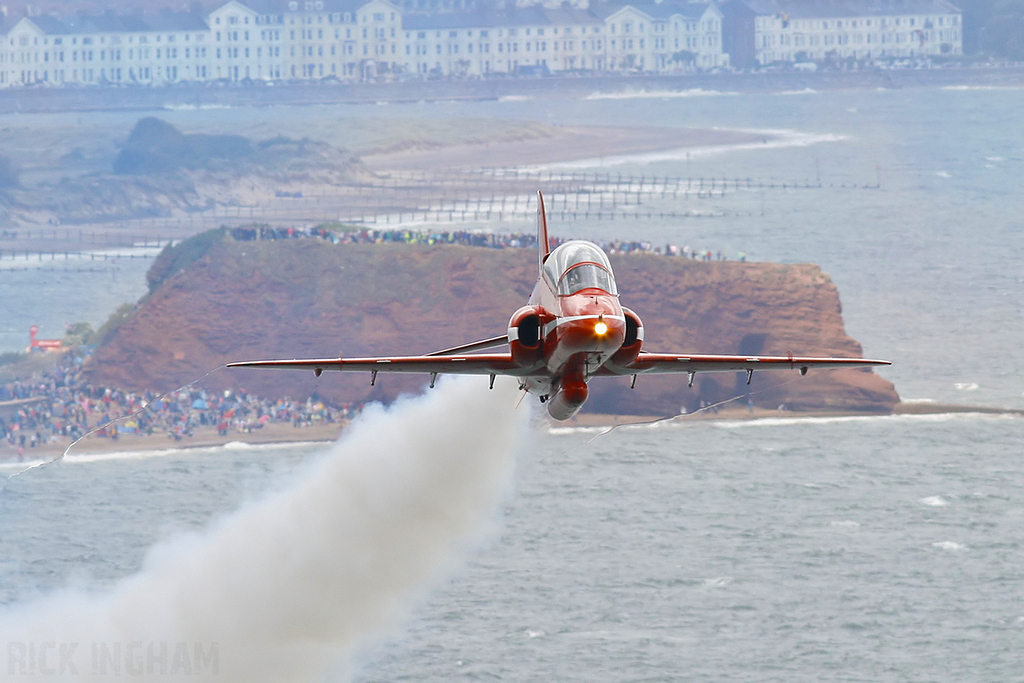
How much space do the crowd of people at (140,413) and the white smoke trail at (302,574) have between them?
64.8 metres

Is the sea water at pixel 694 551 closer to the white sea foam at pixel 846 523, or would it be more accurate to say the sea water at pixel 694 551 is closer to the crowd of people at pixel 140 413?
the white sea foam at pixel 846 523

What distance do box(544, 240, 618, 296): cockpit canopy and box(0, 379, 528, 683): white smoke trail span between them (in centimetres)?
3097

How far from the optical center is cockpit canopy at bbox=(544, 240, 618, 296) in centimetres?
4912

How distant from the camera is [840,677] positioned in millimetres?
105500

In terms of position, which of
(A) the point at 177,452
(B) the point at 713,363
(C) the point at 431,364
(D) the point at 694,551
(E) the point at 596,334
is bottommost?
(D) the point at 694,551

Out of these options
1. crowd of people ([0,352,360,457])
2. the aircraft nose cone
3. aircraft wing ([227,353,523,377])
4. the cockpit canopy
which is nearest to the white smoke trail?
aircraft wing ([227,353,523,377])

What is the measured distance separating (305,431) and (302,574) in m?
71.2

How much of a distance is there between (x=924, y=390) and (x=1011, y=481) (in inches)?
1344

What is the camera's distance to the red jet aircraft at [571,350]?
48062 millimetres

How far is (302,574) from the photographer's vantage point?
92312mm

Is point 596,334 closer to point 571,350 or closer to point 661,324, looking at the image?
point 571,350

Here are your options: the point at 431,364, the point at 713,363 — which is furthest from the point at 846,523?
the point at 431,364

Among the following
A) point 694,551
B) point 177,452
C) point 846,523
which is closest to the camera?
point 694,551

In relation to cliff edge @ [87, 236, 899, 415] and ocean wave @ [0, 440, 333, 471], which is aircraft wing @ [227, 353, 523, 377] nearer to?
ocean wave @ [0, 440, 333, 471]
